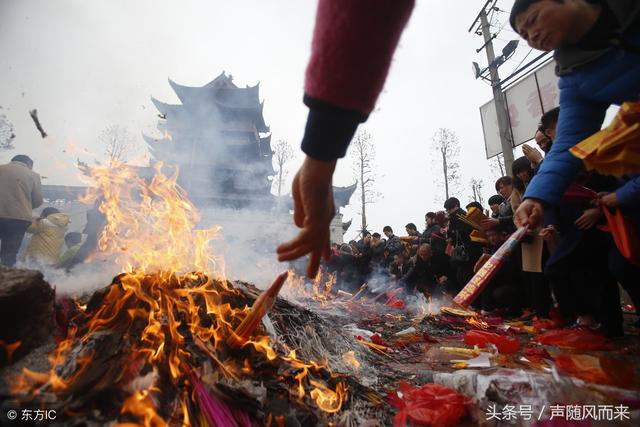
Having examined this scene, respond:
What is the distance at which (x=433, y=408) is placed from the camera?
6.21ft

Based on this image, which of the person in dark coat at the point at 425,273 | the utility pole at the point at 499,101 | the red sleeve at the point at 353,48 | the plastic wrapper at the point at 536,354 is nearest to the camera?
the red sleeve at the point at 353,48

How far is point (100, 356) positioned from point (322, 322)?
203 cm

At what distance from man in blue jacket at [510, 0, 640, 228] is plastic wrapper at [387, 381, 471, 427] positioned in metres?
1.16

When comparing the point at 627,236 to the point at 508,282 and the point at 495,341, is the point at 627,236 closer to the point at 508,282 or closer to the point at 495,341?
the point at 495,341

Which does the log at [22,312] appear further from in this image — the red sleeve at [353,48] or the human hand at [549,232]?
the human hand at [549,232]

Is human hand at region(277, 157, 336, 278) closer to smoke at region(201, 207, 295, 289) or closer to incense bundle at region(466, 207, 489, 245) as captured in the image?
incense bundle at region(466, 207, 489, 245)

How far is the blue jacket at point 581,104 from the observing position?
5.31ft

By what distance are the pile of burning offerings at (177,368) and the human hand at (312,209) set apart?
3.08 ft

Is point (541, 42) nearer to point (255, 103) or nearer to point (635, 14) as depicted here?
point (635, 14)

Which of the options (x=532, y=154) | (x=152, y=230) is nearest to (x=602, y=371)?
(x=532, y=154)

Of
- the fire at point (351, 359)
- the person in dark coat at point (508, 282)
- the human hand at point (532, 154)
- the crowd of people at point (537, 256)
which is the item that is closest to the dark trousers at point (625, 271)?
the crowd of people at point (537, 256)

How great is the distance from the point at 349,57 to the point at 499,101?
1221 centimetres

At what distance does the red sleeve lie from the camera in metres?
0.81

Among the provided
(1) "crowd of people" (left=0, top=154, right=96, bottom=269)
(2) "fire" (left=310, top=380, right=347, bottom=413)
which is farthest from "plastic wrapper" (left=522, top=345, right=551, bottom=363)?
(1) "crowd of people" (left=0, top=154, right=96, bottom=269)
